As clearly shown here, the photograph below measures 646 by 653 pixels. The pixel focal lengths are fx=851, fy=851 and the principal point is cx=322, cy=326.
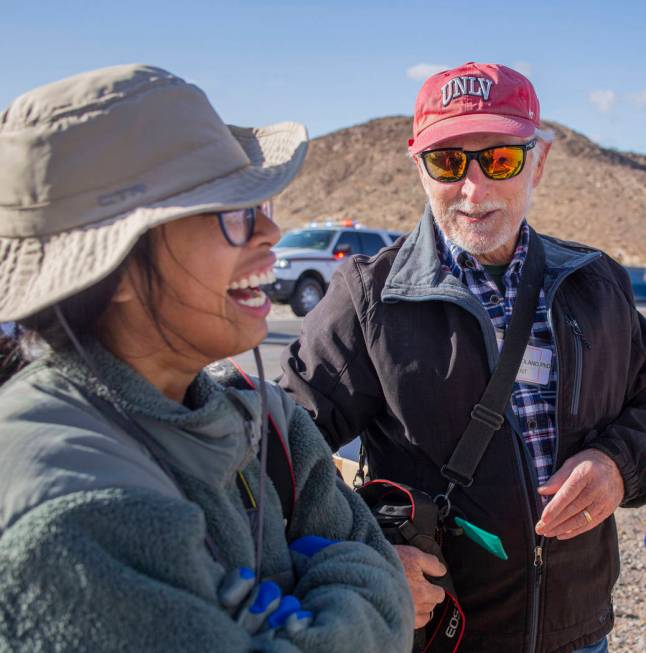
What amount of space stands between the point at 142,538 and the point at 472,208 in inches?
71.9

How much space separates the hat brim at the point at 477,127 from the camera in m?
2.70

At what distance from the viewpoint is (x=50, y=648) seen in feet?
3.63

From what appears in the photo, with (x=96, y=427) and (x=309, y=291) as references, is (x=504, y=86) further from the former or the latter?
(x=309, y=291)

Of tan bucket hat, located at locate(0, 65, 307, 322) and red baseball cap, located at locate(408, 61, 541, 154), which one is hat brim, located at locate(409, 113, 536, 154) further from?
tan bucket hat, located at locate(0, 65, 307, 322)

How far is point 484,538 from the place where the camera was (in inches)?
91.2

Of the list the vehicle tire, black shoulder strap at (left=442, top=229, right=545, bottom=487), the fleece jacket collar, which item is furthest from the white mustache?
the vehicle tire

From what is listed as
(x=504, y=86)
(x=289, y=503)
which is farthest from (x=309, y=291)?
(x=289, y=503)

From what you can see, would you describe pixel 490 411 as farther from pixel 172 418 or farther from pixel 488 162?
→ pixel 172 418

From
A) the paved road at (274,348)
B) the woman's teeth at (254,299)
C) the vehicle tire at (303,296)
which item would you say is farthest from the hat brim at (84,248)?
the vehicle tire at (303,296)

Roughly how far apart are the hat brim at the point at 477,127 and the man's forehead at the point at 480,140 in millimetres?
28

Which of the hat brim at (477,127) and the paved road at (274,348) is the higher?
the hat brim at (477,127)

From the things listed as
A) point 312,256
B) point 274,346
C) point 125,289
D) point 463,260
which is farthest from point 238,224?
point 312,256

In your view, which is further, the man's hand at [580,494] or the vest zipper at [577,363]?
A: the vest zipper at [577,363]

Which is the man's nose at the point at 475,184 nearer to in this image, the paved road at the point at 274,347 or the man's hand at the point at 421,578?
the man's hand at the point at 421,578
